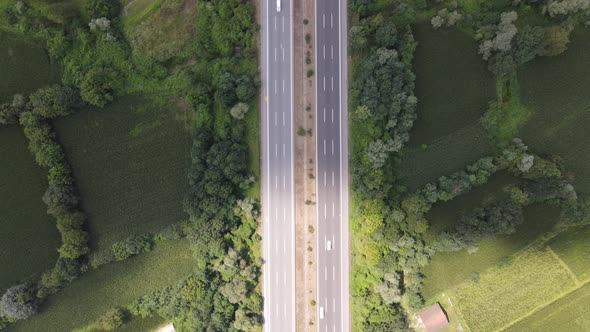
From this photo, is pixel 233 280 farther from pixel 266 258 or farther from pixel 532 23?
pixel 532 23

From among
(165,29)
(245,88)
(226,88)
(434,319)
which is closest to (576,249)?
(434,319)

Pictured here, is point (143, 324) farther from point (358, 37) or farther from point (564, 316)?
point (564, 316)

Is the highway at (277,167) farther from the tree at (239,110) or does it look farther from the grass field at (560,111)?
the grass field at (560,111)

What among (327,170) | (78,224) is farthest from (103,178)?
(327,170)

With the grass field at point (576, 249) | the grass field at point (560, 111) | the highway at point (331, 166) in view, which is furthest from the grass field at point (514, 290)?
the highway at point (331, 166)

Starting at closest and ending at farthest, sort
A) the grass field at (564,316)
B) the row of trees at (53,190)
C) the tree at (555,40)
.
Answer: the tree at (555,40) < the grass field at (564,316) < the row of trees at (53,190)

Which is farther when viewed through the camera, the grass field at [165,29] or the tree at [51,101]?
the grass field at [165,29]

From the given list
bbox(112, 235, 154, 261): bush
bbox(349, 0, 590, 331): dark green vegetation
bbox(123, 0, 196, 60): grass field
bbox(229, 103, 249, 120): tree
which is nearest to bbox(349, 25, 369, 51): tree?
bbox(349, 0, 590, 331): dark green vegetation
